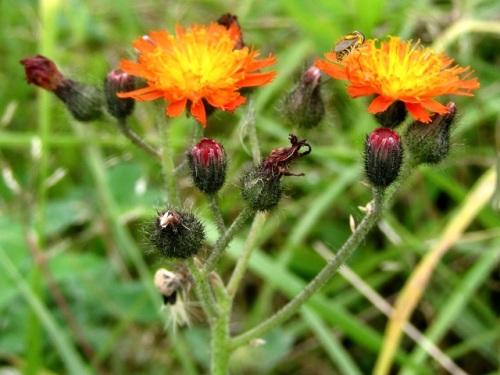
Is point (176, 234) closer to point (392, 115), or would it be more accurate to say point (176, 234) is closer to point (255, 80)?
point (255, 80)

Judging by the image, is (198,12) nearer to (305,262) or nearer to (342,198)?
(342,198)

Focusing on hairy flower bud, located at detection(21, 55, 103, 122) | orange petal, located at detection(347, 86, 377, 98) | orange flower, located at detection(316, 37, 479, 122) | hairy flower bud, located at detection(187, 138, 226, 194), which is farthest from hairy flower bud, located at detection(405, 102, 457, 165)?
hairy flower bud, located at detection(21, 55, 103, 122)

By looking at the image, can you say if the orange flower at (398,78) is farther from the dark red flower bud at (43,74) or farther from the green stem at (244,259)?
the dark red flower bud at (43,74)

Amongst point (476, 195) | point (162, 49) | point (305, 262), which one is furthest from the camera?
point (305, 262)

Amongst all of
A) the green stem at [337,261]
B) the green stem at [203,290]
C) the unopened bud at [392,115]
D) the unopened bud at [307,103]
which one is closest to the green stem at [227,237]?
the green stem at [203,290]

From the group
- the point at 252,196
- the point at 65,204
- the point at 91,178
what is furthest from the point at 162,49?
the point at 91,178

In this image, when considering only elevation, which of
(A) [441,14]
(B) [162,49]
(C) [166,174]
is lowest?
(C) [166,174]
